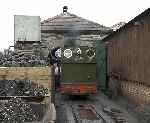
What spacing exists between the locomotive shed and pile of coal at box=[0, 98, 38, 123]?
5789 mm

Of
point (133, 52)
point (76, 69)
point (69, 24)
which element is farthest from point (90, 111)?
point (69, 24)

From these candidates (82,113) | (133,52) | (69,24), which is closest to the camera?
(82,113)

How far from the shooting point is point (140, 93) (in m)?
17.0

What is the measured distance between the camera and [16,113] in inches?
265

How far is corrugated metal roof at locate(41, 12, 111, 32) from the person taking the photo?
3322cm

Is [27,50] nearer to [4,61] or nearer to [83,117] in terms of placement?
[83,117]

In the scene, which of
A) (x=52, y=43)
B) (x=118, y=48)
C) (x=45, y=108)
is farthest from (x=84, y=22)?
Answer: (x=45, y=108)

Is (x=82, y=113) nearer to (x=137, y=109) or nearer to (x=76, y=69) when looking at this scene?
(x=137, y=109)

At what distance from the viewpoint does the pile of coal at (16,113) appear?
21.0 feet

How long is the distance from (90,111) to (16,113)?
34.6ft

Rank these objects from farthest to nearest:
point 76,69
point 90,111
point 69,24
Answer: point 69,24 → point 76,69 → point 90,111

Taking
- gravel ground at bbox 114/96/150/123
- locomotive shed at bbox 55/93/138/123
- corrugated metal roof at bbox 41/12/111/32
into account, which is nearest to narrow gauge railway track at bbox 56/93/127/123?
locomotive shed at bbox 55/93/138/123

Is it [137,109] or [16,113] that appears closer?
[16,113]

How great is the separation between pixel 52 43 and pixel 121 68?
11211 mm
